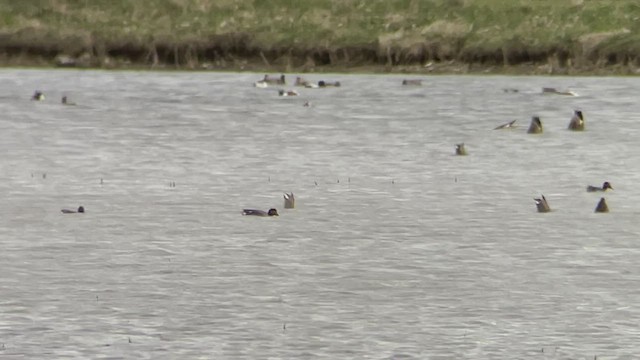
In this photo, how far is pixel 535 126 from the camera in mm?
17766

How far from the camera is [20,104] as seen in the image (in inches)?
813

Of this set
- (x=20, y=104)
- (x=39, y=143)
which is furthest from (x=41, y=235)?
(x=20, y=104)

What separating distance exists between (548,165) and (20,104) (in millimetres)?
8330

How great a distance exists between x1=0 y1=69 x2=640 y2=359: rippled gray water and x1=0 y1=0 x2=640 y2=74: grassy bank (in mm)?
6809

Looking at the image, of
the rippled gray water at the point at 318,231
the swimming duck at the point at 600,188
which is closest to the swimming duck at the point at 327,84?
the rippled gray water at the point at 318,231

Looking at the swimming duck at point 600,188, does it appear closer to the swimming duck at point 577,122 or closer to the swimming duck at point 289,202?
the swimming duck at point 289,202

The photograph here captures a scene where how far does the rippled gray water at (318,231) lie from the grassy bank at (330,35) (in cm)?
681

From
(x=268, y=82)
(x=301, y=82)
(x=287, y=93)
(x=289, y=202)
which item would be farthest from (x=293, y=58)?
(x=289, y=202)

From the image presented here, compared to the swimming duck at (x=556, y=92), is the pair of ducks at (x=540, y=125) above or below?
above

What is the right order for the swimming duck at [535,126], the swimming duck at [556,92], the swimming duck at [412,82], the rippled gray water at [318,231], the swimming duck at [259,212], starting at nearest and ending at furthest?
the rippled gray water at [318,231] → the swimming duck at [259,212] → the swimming duck at [535,126] → the swimming duck at [556,92] → the swimming duck at [412,82]

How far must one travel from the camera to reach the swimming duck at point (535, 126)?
1766 cm

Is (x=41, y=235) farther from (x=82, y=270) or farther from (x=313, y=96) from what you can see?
(x=313, y=96)

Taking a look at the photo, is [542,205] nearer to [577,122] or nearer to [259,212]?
[259,212]

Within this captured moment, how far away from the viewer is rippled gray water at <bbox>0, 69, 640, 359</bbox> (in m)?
7.82
